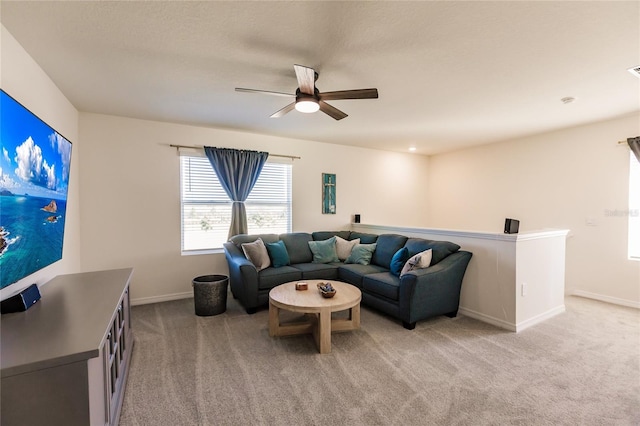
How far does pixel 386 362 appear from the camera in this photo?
7.94 ft

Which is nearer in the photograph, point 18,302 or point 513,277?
point 18,302

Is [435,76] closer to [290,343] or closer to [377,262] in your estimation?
[377,262]

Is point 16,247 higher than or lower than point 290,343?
higher

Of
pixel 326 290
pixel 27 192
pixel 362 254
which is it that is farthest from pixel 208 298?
pixel 362 254

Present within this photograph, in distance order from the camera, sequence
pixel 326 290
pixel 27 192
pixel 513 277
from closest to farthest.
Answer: pixel 27 192 < pixel 326 290 < pixel 513 277

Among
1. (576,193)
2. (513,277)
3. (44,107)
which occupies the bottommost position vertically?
(513,277)

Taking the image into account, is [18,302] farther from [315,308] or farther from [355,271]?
[355,271]

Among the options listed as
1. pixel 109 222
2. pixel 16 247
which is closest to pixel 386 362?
pixel 16 247

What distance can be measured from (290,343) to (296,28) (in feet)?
8.79

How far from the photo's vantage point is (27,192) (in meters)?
1.79

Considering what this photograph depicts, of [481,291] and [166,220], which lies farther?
[166,220]

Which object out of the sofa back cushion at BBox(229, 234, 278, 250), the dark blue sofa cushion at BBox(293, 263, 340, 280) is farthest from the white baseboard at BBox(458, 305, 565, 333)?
the sofa back cushion at BBox(229, 234, 278, 250)

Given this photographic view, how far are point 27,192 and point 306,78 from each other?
79.5 inches

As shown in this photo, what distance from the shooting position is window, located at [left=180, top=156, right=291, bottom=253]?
4.21 m
